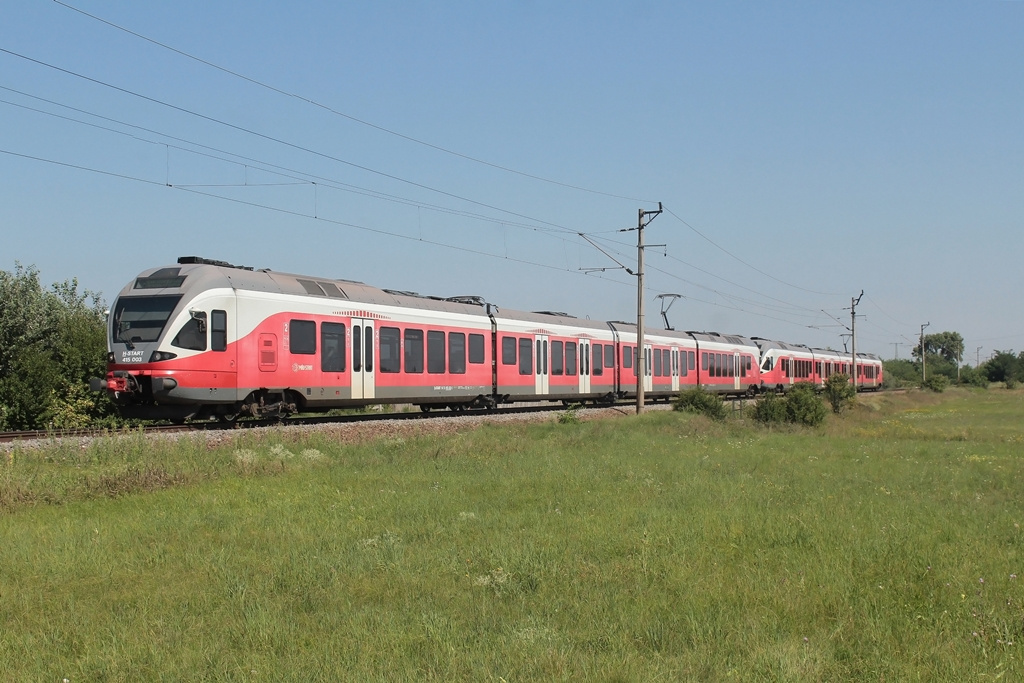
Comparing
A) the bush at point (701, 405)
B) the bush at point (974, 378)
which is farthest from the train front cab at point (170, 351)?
the bush at point (974, 378)

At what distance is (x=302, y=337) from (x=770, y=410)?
20.7 metres

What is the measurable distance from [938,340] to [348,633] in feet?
681

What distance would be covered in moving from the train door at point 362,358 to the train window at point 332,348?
0.43 meters

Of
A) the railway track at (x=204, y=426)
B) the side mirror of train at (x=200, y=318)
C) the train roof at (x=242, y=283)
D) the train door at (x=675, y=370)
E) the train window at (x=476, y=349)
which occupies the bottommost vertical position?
the railway track at (x=204, y=426)

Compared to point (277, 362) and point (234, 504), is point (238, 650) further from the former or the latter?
point (277, 362)

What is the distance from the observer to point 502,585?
8094 millimetres

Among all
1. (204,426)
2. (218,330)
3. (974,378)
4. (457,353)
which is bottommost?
(974,378)

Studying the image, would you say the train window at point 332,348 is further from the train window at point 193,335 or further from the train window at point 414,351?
the train window at point 193,335

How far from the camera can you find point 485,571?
28.2 ft

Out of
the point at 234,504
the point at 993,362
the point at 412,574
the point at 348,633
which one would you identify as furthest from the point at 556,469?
the point at 993,362

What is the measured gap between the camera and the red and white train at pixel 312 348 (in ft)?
61.0

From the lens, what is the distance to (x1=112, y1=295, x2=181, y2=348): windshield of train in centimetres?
1853

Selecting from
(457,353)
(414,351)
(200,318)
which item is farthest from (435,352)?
(200,318)

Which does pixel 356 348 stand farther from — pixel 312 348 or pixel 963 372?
pixel 963 372
